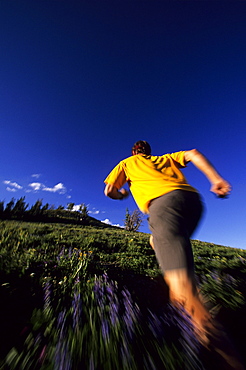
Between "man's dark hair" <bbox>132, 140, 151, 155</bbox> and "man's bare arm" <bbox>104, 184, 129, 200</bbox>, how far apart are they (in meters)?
0.65

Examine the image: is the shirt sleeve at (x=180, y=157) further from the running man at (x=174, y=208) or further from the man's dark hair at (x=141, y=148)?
the man's dark hair at (x=141, y=148)

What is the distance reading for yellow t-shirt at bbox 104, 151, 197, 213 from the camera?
61.6 inches

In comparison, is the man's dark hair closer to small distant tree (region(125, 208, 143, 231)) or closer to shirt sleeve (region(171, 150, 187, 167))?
shirt sleeve (region(171, 150, 187, 167))

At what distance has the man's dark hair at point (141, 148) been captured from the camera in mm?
2277

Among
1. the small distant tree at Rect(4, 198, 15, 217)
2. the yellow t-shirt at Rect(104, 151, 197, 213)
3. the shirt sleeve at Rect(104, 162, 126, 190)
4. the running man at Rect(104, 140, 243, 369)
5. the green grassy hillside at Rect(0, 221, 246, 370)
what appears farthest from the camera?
the small distant tree at Rect(4, 198, 15, 217)

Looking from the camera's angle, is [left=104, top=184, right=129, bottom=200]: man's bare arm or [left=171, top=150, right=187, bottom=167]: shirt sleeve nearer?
[left=171, top=150, right=187, bottom=167]: shirt sleeve

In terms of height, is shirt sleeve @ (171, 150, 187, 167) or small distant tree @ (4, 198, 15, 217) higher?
small distant tree @ (4, 198, 15, 217)

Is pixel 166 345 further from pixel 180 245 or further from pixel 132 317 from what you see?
pixel 180 245

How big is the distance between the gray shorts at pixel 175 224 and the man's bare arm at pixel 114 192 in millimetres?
715

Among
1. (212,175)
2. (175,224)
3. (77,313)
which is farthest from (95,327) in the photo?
(212,175)

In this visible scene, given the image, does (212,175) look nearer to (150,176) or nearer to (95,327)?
(150,176)

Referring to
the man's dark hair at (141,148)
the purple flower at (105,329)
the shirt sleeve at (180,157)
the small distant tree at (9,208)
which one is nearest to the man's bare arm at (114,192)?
the man's dark hair at (141,148)

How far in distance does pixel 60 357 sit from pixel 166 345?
2.55ft

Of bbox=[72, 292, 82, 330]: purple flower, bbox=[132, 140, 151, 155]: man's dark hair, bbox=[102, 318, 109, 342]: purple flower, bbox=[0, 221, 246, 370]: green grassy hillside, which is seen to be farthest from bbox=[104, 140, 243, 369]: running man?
bbox=[72, 292, 82, 330]: purple flower
